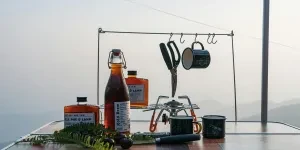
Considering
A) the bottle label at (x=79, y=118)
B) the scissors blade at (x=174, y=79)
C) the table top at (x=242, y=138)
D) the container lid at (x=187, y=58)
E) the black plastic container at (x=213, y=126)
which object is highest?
the container lid at (x=187, y=58)

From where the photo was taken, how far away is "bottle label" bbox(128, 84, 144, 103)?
4.80 feet

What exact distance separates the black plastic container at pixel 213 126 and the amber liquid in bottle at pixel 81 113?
11.4 inches

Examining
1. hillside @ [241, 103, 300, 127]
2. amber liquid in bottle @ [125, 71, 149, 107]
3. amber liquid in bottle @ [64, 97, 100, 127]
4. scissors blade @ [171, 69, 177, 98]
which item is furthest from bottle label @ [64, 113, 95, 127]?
hillside @ [241, 103, 300, 127]

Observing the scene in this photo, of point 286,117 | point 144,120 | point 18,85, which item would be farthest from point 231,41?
point 18,85

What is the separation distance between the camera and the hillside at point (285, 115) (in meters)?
1.81

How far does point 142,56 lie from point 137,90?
1.66ft

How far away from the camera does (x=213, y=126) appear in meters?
1.26

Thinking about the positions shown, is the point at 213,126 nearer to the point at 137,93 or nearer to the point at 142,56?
the point at 137,93

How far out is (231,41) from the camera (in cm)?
197

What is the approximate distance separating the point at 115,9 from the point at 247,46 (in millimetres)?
749

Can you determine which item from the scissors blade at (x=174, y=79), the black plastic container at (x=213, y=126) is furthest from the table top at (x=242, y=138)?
the scissors blade at (x=174, y=79)

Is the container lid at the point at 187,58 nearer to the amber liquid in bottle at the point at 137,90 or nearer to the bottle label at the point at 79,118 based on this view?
the amber liquid in bottle at the point at 137,90

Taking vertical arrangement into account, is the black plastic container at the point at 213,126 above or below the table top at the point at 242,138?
above

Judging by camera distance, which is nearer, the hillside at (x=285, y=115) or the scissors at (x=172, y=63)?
the scissors at (x=172, y=63)
